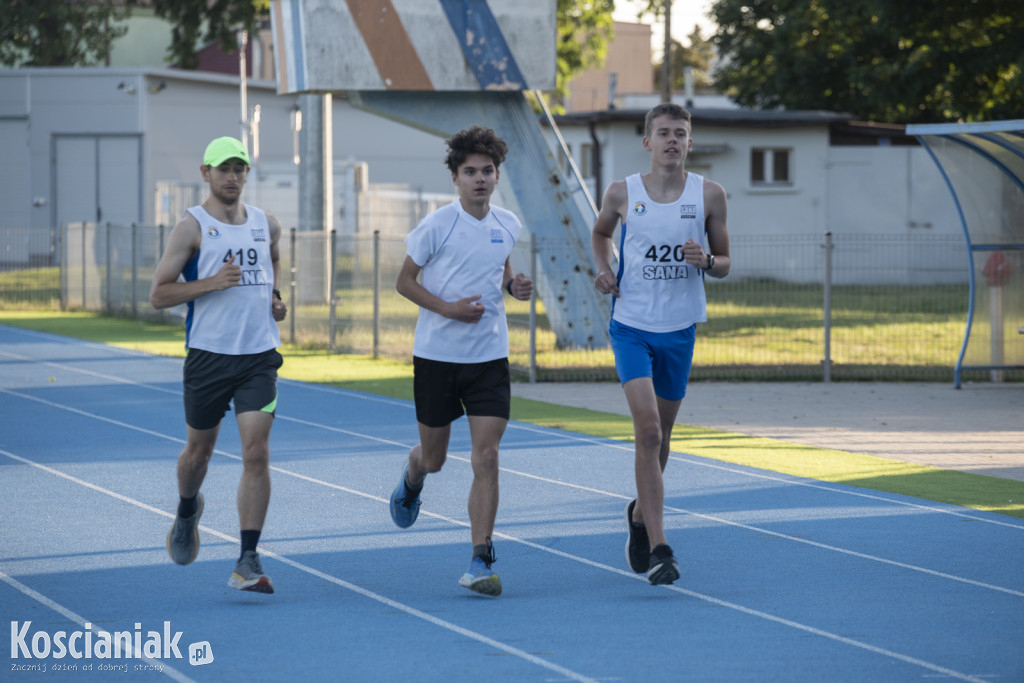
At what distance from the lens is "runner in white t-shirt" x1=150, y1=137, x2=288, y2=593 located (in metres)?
6.65

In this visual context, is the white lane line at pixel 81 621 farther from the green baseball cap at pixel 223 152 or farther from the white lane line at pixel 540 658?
the green baseball cap at pixel 223 152

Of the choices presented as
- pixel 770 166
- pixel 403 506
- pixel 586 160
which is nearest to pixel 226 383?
pixel 403 506

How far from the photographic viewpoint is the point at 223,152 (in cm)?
675

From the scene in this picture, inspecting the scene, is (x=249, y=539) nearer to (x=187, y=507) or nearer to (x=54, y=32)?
(x=187, y=507)

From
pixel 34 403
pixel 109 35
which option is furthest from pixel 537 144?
pixel 109 35

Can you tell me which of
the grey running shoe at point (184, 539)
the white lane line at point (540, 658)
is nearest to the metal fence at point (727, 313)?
the white lane line at point (540, 658)

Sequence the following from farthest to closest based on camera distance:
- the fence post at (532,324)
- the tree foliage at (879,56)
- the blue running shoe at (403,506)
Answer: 1. the tree foliage at (879,56)
2. the fence post at (532,324)
3. the blue running shoe at (403,506)

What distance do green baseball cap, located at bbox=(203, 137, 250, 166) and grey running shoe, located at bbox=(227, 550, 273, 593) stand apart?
1.81 meters

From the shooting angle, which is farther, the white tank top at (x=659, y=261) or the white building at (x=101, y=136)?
the white building at (x=101, y=136)

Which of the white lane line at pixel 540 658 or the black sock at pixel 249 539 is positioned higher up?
the black sock at pixel 249 539

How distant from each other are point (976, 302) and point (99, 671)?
13.0 m

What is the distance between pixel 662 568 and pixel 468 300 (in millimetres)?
1553

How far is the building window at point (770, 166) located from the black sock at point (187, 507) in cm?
3216

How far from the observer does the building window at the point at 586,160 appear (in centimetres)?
3831
